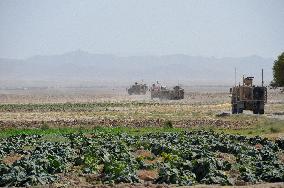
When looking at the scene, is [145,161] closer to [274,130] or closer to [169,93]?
[274,130]

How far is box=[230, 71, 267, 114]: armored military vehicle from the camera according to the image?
169 ft

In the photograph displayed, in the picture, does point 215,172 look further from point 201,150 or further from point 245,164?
point 201,150

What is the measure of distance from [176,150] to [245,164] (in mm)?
→ 3441

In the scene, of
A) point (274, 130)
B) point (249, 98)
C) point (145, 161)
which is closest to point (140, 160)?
point (145, 161)

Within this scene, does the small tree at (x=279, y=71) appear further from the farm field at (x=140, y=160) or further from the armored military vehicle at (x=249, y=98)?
the farm field at (x=140, y=160)

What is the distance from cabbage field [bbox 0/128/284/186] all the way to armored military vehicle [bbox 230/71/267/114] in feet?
74.7

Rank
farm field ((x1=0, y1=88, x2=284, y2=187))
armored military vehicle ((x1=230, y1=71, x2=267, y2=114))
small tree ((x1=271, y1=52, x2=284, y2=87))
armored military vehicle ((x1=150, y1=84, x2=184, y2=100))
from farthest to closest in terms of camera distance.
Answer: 1. armored military vehicle ((x1=150, y1=84, x2=184, y2=100))
2. small tree ((x1=271, y1=52, x2=284, y2=87))
3. armored military vehicle ((x1=230, y1=71, x2=267, y2=114))
4. farm field ((x1=0, y1=88, x2=284, y2=187))

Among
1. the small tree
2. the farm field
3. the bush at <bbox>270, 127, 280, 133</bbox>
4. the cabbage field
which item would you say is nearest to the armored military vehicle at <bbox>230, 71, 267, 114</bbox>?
the small tree

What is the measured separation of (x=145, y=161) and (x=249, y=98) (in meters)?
32.5

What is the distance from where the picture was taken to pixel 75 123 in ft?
136

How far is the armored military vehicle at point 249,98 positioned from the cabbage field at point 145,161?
22774mm

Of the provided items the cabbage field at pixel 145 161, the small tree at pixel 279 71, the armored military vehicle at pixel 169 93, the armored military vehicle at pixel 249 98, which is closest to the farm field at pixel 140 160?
the cabbage field at pixel 145 161

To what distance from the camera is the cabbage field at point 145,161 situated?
1767cm

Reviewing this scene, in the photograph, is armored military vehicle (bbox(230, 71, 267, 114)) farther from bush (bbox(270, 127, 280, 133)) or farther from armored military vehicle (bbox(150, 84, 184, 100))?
armored military vehicle (bbox(150, 84, 184, 100))
